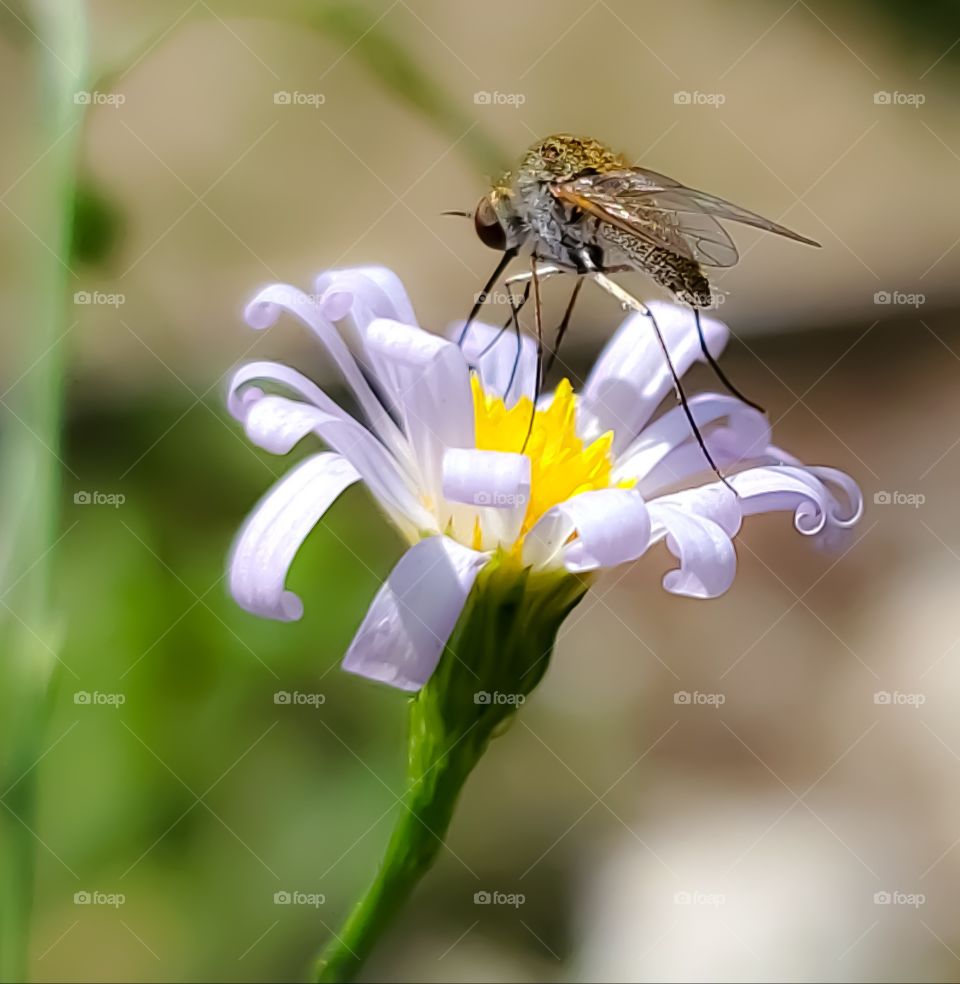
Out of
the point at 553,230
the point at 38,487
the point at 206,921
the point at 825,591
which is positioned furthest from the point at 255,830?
the point at 825,591

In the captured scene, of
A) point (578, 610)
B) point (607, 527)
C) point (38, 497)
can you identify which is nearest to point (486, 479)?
point (607, 527)

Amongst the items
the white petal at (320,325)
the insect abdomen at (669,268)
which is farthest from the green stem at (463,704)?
the insect abdomen at (669,268)

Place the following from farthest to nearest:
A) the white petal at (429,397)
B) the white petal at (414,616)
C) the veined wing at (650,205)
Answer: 1. the veined wing at (650,205)
2. the white petal at (429,397)
3. the white petal at (414,616)

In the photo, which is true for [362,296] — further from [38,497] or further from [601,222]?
[38,497]

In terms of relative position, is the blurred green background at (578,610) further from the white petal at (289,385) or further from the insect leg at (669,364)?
the white petal at (289,385)

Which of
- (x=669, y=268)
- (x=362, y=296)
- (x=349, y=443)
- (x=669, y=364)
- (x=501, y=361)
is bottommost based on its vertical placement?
(x=349, y=443)

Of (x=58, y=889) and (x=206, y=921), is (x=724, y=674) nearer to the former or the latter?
(x=206, y=921)
